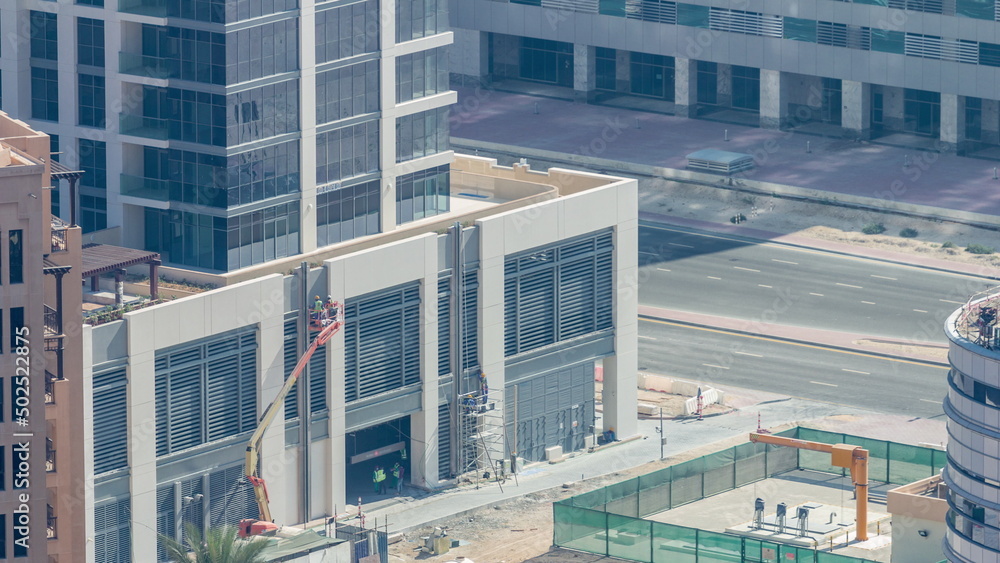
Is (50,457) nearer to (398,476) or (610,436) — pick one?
(398,476)

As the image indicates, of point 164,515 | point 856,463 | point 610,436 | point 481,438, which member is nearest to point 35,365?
point 164,515

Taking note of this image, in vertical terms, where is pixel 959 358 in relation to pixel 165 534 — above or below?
above

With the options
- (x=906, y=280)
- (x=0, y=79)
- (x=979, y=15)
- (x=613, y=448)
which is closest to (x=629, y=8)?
(x=979, y=15)

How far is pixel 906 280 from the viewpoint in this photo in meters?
146

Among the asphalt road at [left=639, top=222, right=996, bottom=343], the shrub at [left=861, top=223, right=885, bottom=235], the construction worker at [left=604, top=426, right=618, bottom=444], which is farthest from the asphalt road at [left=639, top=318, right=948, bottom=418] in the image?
the shrub at [left=861, top=223, right=885, bottom=235]

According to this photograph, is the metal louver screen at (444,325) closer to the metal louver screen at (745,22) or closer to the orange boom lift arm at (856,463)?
the orange boom lift arm at (856,463)

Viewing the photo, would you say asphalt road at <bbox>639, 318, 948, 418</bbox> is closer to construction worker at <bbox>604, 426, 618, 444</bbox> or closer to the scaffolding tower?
construction worker at <bbox>604, 426, 618, 444</bbox>

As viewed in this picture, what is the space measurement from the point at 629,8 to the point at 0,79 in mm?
74482

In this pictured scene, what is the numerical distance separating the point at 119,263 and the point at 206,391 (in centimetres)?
610

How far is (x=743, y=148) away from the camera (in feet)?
554

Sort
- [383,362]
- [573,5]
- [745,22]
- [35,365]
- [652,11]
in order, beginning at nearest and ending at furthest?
1. [35,365]
2. [383,362]
3. [745,22]
4. [652,11]
5. [573,5]

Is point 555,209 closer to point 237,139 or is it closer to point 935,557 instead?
point 237,139

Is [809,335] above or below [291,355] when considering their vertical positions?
below

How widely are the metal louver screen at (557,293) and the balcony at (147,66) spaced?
57.6 ft
